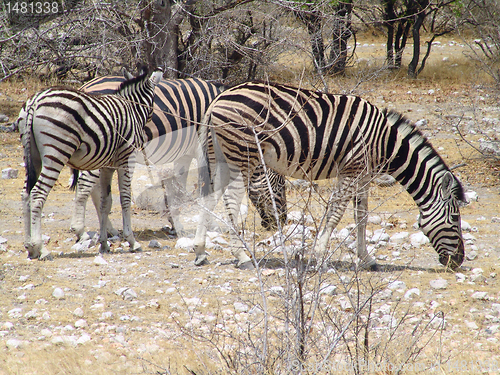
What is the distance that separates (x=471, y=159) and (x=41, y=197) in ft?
27.6

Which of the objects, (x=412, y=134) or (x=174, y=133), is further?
(x=174, y=133)

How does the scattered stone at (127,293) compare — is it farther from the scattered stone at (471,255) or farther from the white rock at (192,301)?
the scattered stone at (471,255)

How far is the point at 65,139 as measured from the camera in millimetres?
5145

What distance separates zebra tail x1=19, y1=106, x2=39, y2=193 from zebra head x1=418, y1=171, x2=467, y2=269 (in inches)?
179

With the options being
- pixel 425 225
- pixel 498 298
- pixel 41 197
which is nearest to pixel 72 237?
pixel 41 197

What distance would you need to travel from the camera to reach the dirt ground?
11.2 ft

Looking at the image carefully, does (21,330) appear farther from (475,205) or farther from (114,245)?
(475,205)

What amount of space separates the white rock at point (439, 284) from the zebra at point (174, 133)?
2.14 meters

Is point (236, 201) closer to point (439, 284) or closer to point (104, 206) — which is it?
point (104, 206)

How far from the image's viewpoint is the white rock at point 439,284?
4863 mm

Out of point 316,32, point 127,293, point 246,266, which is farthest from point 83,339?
point 316,32

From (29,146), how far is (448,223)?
15.6 ft

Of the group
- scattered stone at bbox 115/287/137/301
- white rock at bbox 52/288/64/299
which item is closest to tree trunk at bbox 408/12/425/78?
scattered stone at bbox 115/287/137/301

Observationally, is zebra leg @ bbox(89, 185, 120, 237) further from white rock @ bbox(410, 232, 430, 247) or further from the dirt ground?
white rock @ bbox(410, 232, 430, 247)
